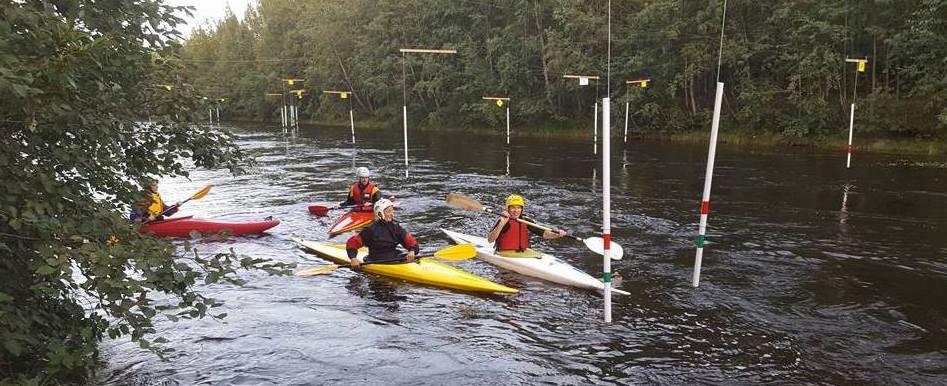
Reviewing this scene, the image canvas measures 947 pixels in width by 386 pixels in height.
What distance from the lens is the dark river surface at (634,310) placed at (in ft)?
20.5

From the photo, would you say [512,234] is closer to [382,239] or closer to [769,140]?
[382,239]

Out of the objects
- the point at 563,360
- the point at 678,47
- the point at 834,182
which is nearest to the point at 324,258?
the point at 563,360

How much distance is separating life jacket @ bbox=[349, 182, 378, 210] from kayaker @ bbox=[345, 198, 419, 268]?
12.4 ft

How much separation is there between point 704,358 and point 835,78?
81.3 feet

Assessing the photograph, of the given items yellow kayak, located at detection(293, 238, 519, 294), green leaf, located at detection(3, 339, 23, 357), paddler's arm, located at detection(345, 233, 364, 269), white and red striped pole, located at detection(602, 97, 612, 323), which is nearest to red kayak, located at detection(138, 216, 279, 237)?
yellow kayak, located at detection(293, 238, 519, 294)

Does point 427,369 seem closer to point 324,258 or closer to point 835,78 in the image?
point 324,258

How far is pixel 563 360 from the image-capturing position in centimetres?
644

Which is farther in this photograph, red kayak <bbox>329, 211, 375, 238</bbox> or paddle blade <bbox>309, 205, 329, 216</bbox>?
paddle blade <bbox>309, 205, 329, 216</bbox>

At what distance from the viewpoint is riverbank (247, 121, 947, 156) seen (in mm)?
24047

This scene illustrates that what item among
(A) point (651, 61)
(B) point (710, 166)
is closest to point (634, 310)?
(B) point (710, 166)

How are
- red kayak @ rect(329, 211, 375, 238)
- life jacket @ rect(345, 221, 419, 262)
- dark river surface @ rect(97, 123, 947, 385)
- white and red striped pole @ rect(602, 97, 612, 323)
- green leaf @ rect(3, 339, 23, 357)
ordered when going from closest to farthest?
green leaf @ rect(3, 339, 23, 357)
white and red striped pole @ rect(602, 97, 612, 323)
dark river surface @ rect(97, 123, 947, 385)
life jacket @ rect(345, 221, 419, 262)
red kayak @ rect(329, 211, 375, 238)

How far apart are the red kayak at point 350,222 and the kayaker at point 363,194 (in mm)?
142

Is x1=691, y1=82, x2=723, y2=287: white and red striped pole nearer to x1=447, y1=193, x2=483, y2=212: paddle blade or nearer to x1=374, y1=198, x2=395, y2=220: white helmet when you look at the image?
x1=447, y1=193, x2=483, y2=212: paddle blade

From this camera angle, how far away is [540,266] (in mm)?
9039
